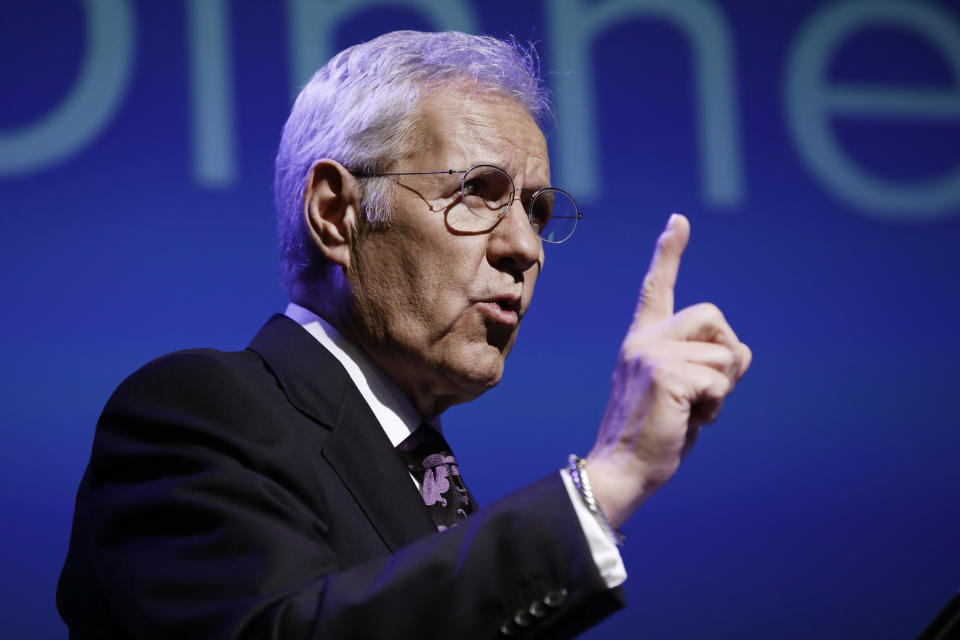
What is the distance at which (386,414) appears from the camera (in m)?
1.44

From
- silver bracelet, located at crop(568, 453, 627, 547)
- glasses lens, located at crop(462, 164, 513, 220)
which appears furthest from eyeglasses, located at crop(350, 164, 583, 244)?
silver bracelet, located at crop(568, 453, 627, 547)

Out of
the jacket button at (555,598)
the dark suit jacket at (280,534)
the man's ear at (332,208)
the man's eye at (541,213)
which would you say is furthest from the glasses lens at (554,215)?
the jacket button at (555,598)

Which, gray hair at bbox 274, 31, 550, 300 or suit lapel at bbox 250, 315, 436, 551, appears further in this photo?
gray hair at bbox 274, 31, 550, 300

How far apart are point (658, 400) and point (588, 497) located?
0.40 feet

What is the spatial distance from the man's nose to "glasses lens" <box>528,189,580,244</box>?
0.09 metres

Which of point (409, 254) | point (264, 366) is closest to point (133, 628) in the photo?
point (264, 366)

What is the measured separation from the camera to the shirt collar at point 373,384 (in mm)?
1434

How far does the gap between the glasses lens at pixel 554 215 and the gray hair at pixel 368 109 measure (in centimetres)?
15

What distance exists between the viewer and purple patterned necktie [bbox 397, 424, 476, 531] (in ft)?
4.54

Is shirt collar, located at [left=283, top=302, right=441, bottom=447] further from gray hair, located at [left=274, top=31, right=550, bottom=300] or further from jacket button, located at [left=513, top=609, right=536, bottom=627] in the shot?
jacket button, located at [left=513, top=609, right=536, bottom=627]

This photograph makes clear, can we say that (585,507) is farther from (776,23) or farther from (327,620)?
(776,23)

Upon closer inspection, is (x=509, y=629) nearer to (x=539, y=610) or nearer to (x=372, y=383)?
(x=539, y=610)

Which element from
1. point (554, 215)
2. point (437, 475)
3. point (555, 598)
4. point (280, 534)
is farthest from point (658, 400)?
point (554, 215)

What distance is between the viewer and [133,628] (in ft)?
3.35
